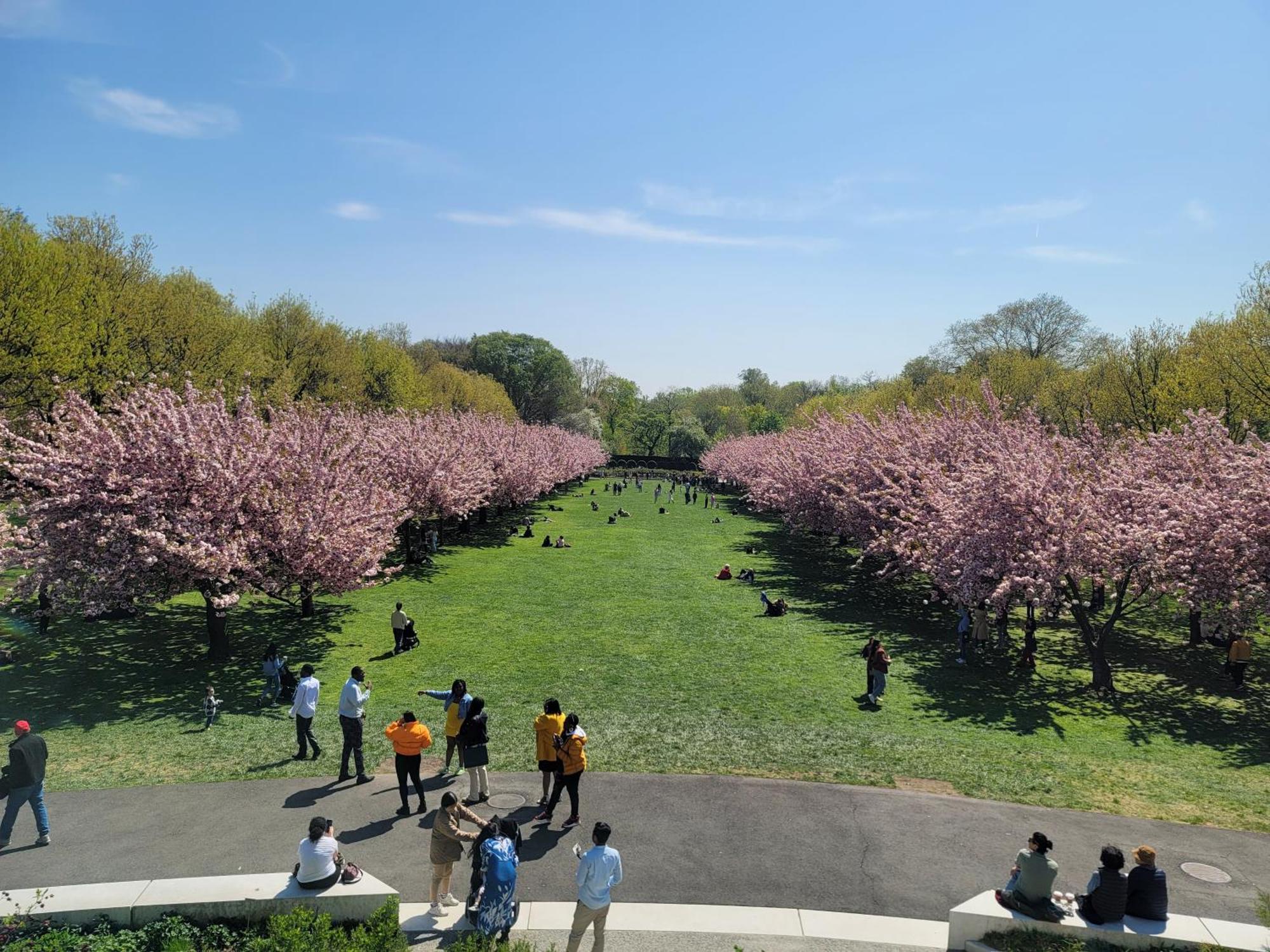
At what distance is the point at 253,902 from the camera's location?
924 cm

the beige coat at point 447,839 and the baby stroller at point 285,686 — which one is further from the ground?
the beige coat at point 447,839

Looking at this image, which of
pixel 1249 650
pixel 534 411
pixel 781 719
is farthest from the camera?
pixel 534 411

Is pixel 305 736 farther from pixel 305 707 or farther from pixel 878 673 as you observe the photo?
pixel 878 673

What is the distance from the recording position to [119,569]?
17.6 m

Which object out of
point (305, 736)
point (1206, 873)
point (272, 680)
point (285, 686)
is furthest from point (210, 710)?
point (1206, 873)

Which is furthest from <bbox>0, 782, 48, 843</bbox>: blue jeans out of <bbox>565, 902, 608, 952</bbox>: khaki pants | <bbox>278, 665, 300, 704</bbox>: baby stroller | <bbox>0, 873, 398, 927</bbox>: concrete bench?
<bbox>565, 902, 608, 952</bbox>: khaki pants

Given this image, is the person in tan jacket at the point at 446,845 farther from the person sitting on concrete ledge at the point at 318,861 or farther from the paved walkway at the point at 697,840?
the person sitting on concrete ledge at the point at 318,861

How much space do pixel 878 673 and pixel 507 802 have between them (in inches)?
383

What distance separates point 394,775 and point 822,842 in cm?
775

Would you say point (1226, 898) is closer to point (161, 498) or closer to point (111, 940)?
point (111, 940)

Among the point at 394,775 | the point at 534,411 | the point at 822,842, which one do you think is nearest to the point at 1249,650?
the point at 822,842

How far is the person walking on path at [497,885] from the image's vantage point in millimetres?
8445

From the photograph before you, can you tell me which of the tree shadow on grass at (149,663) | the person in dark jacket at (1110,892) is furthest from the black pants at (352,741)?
the person in dark jacket at (1110,892)

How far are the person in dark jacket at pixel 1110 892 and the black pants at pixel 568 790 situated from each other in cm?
692
